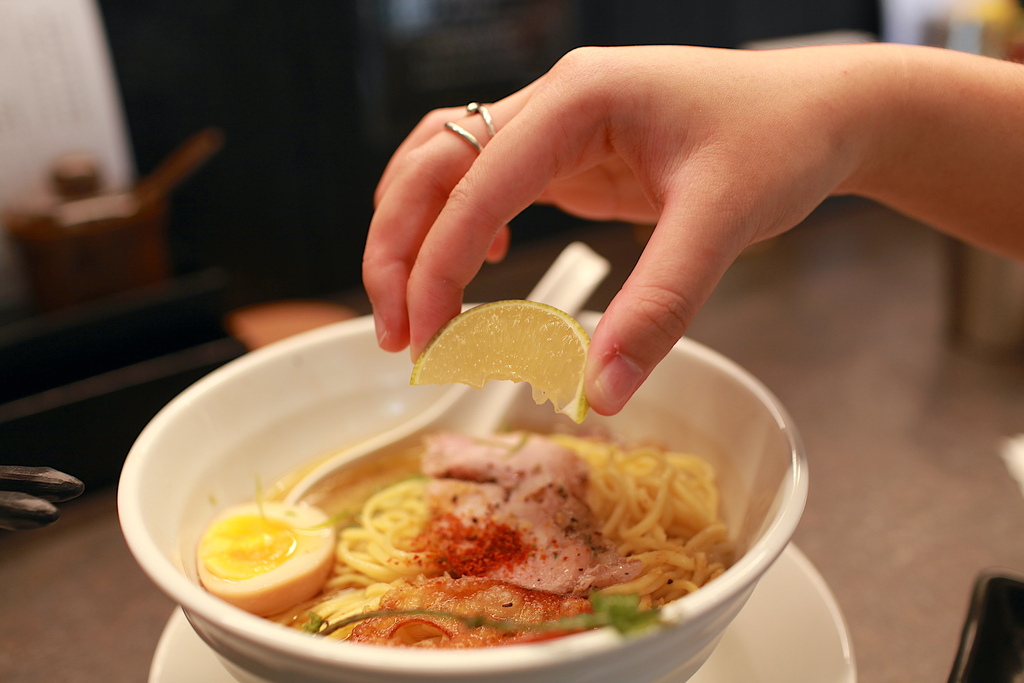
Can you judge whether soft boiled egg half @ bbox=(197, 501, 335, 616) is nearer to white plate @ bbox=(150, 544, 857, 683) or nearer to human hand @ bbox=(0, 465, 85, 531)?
white plate @ bbox=(150, 544, 857, 683)

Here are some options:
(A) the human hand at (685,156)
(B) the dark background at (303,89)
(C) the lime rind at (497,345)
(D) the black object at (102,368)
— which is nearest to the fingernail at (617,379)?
(A) the human hand at (685,156)

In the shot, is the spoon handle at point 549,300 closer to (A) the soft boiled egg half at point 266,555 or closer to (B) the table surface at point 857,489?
(A) the soft boiled egg half at point 266,555

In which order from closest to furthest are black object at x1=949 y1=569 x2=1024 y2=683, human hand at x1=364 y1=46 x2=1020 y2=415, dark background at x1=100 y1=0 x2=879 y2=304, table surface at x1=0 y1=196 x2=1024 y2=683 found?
human hand at x1=364 y1=46 x2=1020 y2=415
black object at x1=949 y1=569 x2=1024 y2=683
table surface at x1=0 y1=196 x2=1024 y2=683
dark background at x1=100 y1=0 x2=879 y2=304

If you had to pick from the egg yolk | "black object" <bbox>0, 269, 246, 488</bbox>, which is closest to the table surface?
"black object" <bbox>0, 269, 246, 488</bbox>

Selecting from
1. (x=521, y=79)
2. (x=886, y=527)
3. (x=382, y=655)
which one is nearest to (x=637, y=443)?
(x=886, y=527)

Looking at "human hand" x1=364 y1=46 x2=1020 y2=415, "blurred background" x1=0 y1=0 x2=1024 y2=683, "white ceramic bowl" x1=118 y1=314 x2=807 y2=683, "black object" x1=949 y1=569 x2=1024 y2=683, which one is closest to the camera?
"white ceramic bowl" x1=118 y1=314 x2=807 y2=683
